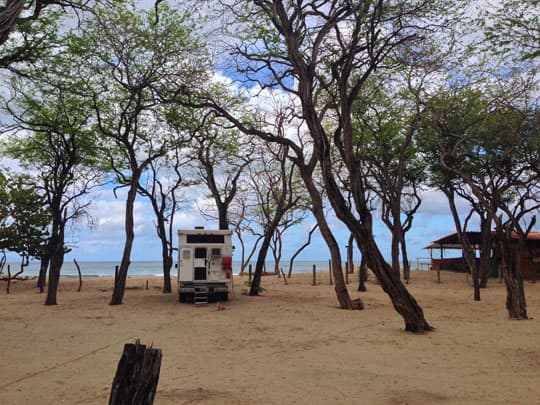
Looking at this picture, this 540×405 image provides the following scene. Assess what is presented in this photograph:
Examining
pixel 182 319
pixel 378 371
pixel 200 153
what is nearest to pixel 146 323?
pixel 182 319

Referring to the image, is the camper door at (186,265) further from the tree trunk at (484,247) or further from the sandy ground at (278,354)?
the tree trunk at (484,247)

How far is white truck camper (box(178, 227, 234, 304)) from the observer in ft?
59.8

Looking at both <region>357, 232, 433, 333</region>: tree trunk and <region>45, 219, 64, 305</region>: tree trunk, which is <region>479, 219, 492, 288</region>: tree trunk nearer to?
<region>357, 232, 433, 333</region>: tree trunk

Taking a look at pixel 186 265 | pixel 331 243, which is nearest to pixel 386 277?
pixel 331 243

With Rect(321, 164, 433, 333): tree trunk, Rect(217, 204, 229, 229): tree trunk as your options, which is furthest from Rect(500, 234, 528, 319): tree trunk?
Rect(217, 204, 229, 229): tree trunk

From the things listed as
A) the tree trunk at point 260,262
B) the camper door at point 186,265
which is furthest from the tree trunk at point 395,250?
the camper door at point 186,265

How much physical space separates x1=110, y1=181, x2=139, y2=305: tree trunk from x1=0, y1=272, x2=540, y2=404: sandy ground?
74 cm

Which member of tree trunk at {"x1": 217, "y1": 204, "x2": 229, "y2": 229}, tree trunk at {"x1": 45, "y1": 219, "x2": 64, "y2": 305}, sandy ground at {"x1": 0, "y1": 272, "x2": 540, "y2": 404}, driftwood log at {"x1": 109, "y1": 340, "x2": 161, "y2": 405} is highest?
tree trunk at {"x1": 217, "y1": 204, "x2": 229, "y2": 229}

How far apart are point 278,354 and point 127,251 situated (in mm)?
10490

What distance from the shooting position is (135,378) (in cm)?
386

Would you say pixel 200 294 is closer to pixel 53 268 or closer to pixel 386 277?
pixel 53 268

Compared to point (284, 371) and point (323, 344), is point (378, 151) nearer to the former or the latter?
point (323, 344)

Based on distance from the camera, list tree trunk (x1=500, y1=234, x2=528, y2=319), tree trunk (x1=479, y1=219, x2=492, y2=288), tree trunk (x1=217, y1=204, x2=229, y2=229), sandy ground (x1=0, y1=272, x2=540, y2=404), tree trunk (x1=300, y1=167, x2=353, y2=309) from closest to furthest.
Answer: sandy ground (x1=0, y1=272, x2=540, y2=404), tree trunk (x1=500, y1=234, x2=528, y2=319), tree trunk (x1=300, y1=167, x2=353, y2=309), tree trunk (x1=217, y1=204, x2=229, y2=229), tree trunk (x1=479, y1=219, x2=492, y2=288)

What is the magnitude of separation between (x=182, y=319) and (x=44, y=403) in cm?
837
